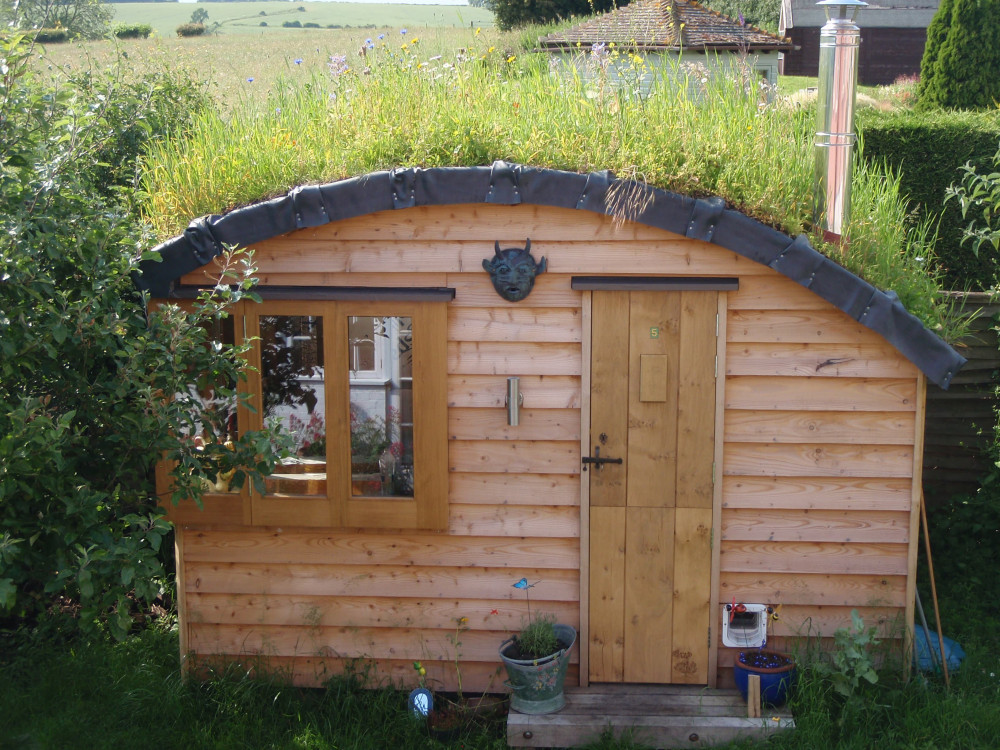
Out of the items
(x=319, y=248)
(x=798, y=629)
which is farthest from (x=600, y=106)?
(x=798, y=629)

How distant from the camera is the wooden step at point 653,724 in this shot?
5.08 metres

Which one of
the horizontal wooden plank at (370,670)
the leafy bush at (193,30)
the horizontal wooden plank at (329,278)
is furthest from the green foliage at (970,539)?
the leafy bush at (193,30)

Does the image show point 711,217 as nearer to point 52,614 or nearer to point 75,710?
point 75,710

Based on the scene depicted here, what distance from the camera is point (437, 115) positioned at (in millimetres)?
5492

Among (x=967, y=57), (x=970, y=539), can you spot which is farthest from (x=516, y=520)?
(x=967, y=57)

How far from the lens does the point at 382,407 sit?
17.8ft

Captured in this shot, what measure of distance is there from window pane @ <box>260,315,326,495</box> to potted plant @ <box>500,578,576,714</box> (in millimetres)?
1470

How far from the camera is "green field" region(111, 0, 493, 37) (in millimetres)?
40094

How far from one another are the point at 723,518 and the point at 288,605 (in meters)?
2.68

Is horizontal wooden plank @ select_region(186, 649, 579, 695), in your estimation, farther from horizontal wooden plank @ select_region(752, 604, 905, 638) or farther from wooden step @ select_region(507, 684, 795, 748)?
horizontal wooden plank @ select_region(752, 604, 905, 638)

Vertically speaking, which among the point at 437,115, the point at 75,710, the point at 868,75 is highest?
the point at 868,75

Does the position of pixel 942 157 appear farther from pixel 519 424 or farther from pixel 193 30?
pixel 193 30

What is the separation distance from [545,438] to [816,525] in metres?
1.66

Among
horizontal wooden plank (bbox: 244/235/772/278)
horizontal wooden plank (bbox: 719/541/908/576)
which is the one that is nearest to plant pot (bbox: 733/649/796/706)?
horizontal wooden plank (bbox: 719/541/908/576)
